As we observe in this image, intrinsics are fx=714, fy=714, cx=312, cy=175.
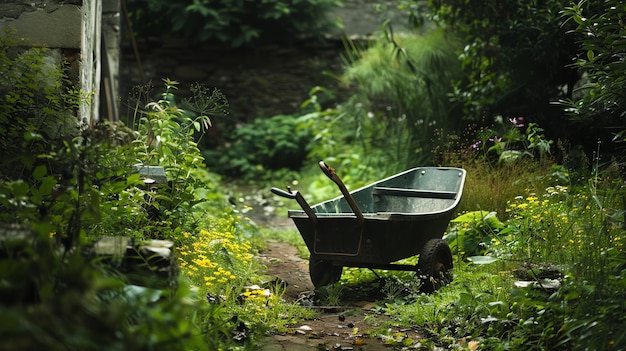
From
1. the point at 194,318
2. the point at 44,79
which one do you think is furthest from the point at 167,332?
the point at 44,79

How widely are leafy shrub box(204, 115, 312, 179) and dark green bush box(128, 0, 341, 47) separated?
164 cm

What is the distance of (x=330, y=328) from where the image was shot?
4266 millimetres

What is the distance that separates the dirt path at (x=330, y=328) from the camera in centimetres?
385

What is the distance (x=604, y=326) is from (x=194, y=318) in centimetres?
173

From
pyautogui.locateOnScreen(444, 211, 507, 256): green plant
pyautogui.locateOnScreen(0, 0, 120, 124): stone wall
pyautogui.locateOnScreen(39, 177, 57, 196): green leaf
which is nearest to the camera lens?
pyautogui.locateOnScreen(39, 177, 57, 196): green leaf

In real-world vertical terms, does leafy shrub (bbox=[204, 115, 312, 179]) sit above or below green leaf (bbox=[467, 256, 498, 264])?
below

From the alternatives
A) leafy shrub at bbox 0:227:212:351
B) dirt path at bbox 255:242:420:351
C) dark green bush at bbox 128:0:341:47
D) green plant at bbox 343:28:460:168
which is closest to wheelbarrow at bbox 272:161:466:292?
dirt path at bbox 255:242:420:351

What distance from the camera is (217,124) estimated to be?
1204cm

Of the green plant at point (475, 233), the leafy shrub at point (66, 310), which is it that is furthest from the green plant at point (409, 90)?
the leafy shrub at point (66, 310)

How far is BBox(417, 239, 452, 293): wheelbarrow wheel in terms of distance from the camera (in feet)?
15.7

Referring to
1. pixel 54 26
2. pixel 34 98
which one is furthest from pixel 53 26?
pixel 34 98

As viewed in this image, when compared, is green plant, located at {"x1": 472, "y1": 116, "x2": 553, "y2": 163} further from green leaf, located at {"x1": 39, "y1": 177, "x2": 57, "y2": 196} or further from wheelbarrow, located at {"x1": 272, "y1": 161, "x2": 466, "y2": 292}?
green leaf, located at {"x1": 39, "y1": 177, "x2": 57, "y2": 196}

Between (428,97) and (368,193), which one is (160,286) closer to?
(368,193)

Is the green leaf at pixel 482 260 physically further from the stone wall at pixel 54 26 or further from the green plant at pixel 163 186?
the stone wall at pixel 54 26
